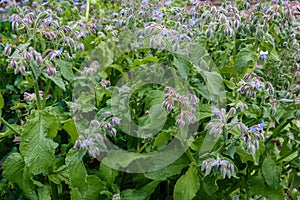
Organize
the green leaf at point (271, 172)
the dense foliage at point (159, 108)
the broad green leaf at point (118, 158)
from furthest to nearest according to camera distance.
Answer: the green leaf at point (271, 172) < the broad green leaf at point (118, 158) < the dense foliage at point (159, 108)

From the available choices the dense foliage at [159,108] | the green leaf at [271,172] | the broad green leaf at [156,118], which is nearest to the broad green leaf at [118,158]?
the dense foliage at [159,108]

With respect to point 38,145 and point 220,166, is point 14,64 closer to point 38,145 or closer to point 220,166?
point 38,145

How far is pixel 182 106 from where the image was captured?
136 cm

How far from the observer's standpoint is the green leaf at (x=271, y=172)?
5.42 ft

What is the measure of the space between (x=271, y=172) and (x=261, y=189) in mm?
141

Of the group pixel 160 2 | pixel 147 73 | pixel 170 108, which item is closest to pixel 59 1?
pixel 160 2

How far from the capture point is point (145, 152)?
5.60ft

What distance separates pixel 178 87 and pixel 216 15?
325 mm

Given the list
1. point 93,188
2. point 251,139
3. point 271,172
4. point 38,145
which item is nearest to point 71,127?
point 38,145

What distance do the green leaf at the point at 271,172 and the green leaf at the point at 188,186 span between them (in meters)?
0.29

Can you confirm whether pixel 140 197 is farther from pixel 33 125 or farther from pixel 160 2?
pixel 160 2

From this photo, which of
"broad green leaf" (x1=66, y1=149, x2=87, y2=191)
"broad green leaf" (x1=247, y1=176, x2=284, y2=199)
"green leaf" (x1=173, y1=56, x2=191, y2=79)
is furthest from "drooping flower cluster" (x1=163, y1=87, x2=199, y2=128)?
"broad green leaf" (x1=247, y1=176, x2=284, y2=199)

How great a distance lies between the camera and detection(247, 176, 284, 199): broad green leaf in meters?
1.75

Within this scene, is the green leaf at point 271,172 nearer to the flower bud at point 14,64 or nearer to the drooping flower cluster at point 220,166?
the drooping flower cluster at point 220,166
